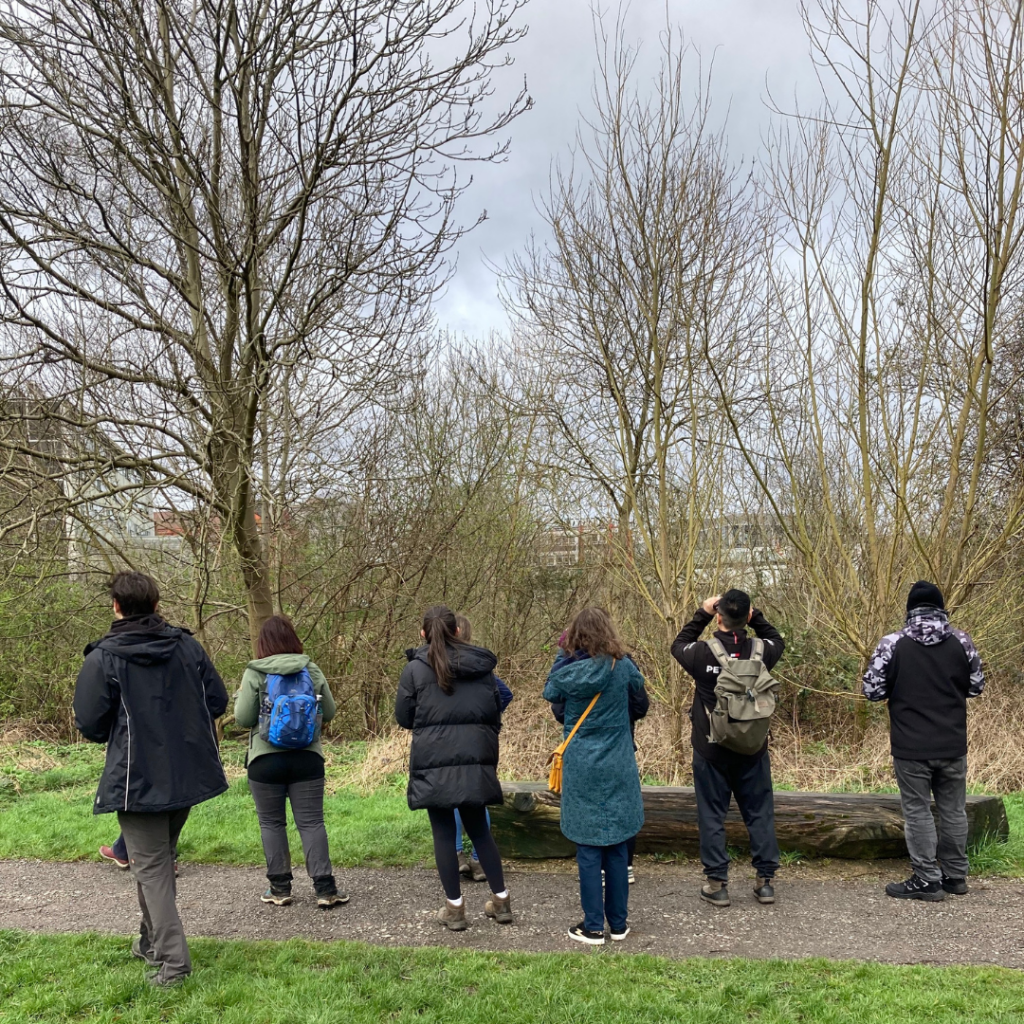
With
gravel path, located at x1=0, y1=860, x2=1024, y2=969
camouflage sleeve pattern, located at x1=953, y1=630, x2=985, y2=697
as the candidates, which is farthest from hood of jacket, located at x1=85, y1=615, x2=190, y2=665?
camouflage sleeve pattern, located at x1=953, y1=630, x2=985, y2=697

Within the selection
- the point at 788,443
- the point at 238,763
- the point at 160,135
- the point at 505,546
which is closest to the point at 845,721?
the point at 788,443

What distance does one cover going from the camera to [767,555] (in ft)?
32.5

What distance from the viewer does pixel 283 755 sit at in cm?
471

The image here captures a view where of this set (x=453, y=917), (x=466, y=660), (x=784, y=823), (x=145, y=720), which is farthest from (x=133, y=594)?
(x=784, y=823)

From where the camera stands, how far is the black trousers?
4.72 m

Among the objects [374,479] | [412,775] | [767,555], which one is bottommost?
[412,775]

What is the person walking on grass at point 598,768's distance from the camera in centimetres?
416

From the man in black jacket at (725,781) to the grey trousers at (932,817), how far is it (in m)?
0.85

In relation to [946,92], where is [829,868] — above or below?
below

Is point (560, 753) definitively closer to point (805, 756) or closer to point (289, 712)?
point (289, 712)

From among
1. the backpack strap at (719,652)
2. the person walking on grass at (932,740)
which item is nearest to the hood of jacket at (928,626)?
the person walking on grass at (932,740)

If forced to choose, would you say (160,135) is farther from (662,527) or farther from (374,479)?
(662,527)

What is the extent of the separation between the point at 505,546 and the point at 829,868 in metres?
7.66

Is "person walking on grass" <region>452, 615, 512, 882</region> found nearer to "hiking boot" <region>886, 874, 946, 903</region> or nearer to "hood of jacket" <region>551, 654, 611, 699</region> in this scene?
"hood of jacket" <region>551, 654, 611, 699</region>
